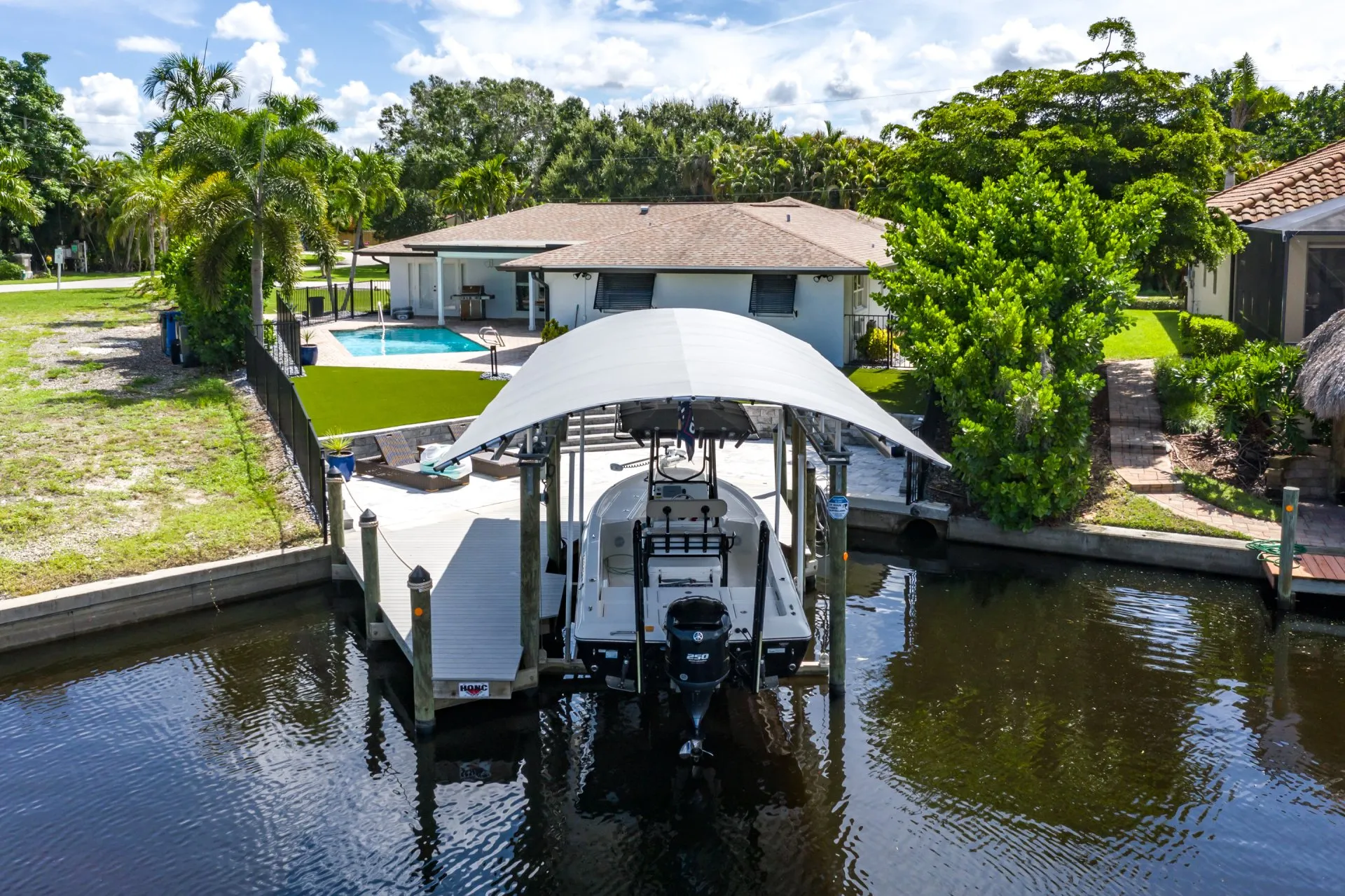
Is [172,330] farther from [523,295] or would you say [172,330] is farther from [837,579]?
[837,579]

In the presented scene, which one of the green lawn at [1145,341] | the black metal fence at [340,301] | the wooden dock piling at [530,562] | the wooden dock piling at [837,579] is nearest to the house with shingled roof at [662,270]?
the black metal fence at [340,301]

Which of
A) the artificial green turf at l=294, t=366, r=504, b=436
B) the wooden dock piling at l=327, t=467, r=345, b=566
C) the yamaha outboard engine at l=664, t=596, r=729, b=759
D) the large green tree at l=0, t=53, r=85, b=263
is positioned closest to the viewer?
the yamaha outboard engine at l=664, t=596, r=729, b=759

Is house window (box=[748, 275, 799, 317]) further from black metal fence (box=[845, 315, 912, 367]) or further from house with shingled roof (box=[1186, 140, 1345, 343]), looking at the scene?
house with shingled roof (box=[1186, 140, 1345, 343])

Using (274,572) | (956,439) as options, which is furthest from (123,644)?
(956,439)

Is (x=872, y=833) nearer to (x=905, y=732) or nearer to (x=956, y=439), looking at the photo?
(x=905, y=732)

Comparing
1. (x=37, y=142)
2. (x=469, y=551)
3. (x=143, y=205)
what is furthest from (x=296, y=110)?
(x=37, y=142)

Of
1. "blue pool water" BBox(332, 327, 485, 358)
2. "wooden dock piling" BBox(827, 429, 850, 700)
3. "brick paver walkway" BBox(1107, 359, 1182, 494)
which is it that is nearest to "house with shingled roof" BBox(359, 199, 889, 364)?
"blue pool water" BBox(332, 327, 485, 358)
